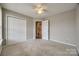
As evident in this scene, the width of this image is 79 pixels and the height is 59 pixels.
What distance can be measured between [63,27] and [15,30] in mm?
1084

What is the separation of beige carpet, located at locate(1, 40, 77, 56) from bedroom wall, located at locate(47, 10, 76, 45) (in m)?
0.16

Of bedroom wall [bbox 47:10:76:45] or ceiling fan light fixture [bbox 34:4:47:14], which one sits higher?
ceiling fan light fixture [bbox 34:4:47:14]

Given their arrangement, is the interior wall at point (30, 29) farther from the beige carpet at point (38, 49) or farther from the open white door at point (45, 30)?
the open white door at point (45, 30)

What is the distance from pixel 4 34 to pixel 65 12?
1.34 metres

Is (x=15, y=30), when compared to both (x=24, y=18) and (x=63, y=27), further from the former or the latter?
(x=63, y=27)

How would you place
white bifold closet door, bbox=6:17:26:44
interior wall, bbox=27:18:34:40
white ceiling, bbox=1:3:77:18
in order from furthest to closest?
interior wall, bbox=27:18:34:40, white bifold closet door, bbox=6:17:26:44, white ceiling, bbox=1:3:77:18

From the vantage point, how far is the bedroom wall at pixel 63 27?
1.82 meters

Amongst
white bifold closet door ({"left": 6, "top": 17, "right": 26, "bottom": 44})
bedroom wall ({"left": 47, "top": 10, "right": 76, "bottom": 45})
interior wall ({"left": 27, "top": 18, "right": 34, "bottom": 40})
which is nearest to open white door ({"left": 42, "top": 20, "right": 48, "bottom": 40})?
bedroom wall ({"left": 47, "top": 10, "right": 76, "bottom": 45})

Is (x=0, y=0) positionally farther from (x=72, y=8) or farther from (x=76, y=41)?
(x=76, y=41)

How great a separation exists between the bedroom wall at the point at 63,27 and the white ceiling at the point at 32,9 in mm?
120

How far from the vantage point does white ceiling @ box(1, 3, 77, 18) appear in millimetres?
1646

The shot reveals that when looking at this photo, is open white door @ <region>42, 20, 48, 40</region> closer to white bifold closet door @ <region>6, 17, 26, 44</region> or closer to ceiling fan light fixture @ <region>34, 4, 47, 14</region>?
ceiling fan light fixture @ <region>34, 4, 47, 14</region>

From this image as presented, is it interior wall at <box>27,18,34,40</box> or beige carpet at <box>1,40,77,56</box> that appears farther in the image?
interior wall at <box>27,18,34,40</box>

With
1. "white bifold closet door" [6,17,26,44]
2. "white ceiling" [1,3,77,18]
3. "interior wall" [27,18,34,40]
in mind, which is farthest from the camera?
"interior wall" [27,18,34,40]
